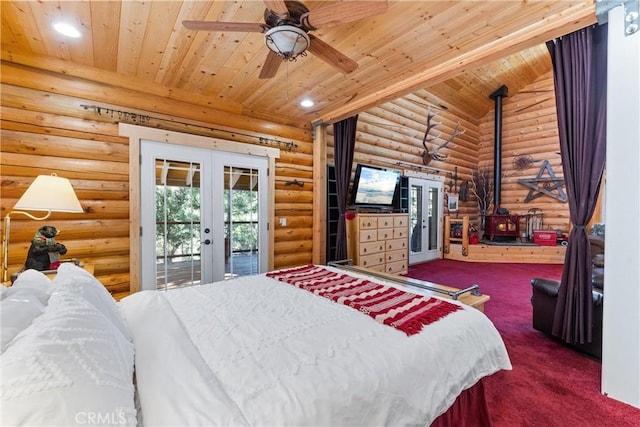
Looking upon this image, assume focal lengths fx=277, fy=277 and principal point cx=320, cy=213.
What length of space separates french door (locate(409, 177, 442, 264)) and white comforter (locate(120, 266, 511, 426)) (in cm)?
489

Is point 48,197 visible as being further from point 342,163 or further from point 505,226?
point 505,226

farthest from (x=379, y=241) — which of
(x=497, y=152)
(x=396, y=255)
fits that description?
(x=497, y=152)

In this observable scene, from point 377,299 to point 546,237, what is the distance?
6.80 m

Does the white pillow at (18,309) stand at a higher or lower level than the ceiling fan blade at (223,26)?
lower

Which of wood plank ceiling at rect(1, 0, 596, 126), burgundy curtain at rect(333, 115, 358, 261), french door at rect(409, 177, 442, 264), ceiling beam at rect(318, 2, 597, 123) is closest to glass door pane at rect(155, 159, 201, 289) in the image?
wood plank ceiling at rect(1, 0, 596, 126)

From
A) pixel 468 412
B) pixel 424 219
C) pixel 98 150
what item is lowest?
pixel 468 412

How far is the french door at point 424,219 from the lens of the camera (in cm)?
630

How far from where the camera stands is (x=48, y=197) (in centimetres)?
197

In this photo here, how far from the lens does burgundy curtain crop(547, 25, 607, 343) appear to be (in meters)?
2.14

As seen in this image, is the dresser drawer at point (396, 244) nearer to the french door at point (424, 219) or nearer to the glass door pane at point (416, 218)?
the french door at point (424, 219)

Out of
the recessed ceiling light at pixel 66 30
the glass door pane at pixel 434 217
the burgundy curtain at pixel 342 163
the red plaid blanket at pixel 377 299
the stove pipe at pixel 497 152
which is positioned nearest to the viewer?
the red plaid blanket at pixel 377 299

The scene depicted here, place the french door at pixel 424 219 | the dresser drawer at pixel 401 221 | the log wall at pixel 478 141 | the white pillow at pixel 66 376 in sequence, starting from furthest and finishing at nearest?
the french door at pixel 424 219 → the log wall at pixel 478 141 → the dresser drawer at pixel 401 221 → the white pillow at pixel 66 376

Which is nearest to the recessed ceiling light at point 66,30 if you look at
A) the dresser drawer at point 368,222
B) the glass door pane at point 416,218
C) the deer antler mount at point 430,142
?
the dresser drawer at point 368,222

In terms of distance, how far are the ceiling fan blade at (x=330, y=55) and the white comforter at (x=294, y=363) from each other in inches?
69.8
